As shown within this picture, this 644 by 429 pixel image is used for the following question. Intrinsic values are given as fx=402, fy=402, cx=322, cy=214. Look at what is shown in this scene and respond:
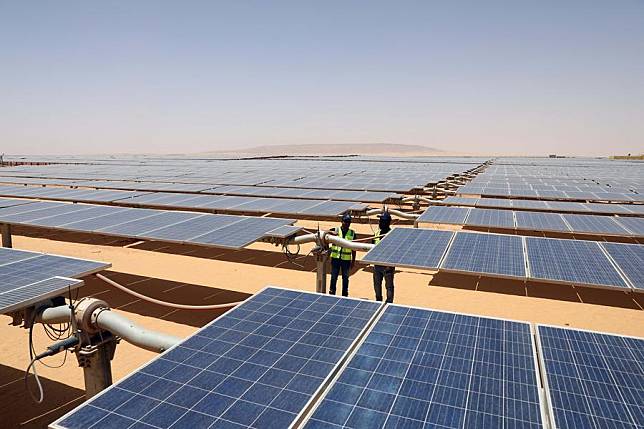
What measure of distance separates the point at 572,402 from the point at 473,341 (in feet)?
4.04

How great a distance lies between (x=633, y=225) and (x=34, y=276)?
1823 cm

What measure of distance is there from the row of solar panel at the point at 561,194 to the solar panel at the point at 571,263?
1397 cm

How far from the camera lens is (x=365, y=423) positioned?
11.5 feet

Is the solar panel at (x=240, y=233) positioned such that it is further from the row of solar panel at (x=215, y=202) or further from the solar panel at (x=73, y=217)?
the solar panel at (x=73, y=217)

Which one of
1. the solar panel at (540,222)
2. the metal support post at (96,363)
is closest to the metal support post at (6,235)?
the metal support post at (96,363)

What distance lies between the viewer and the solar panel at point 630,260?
8.13 m

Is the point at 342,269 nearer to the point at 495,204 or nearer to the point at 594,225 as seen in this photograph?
the point at 594,225

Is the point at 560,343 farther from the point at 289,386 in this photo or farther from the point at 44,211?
the point at 44,211

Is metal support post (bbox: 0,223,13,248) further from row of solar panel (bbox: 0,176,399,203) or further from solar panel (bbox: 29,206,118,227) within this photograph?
row of solar panel (bbox: 0,176,399,203)

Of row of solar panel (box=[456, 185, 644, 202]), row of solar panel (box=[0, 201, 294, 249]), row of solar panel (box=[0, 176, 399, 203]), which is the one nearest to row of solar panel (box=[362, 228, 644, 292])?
row of solar panel (box=[0, 201, 294, 249])

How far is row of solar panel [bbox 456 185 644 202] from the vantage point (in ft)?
73.2

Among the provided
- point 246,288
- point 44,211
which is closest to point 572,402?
point 246,288

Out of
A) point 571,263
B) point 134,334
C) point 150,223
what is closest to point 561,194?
point 571,263

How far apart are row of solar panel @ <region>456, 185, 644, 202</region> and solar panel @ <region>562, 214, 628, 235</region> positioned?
7401mm
